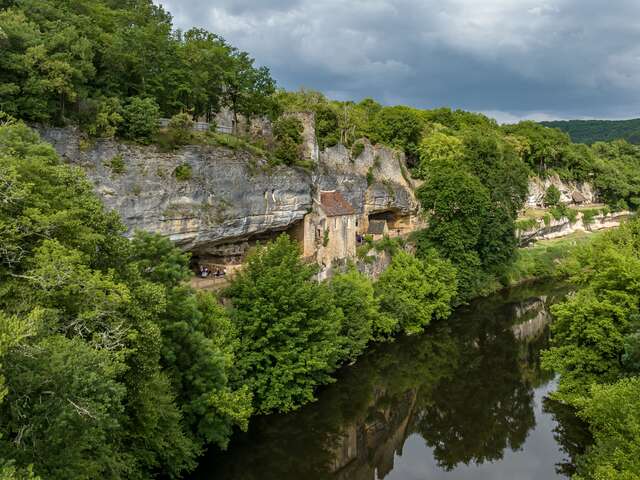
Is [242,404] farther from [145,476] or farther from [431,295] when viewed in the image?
[431,295]

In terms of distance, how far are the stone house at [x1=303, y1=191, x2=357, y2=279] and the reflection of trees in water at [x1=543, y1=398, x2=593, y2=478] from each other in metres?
15.0

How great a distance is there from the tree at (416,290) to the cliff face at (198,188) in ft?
24.1

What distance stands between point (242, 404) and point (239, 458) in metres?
2.89

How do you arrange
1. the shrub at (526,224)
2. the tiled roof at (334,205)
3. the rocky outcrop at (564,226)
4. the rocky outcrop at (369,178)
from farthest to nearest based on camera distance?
the rocky outcrop at (564,226) < the shrub at (526,224) < the rocky outcrop at (369,178) < the tiled roof at (334,205)

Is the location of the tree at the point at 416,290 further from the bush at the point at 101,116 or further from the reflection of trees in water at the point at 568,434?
the bush at the point at 101,116

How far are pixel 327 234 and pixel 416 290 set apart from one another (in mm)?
7268

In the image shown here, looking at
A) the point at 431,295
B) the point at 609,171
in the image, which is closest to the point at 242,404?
the point at 431,295

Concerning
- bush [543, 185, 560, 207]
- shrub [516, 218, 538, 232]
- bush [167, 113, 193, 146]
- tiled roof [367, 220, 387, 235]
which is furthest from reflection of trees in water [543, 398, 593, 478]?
bush [543, 185, 560, 207]

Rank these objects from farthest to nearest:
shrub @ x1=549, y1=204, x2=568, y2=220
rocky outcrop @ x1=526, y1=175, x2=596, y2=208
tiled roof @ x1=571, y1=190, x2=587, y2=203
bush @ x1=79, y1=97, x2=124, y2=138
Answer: tiled roof @ x1=571, y1=190, x2=587, y2=203, rocky outcrop @ x1=526, y1=175, x2=596, y2=208, shrub @ x1=549, y1=204, x2=568, y2=220, bush @ x1=79, y1=97, x2=124, y2=138

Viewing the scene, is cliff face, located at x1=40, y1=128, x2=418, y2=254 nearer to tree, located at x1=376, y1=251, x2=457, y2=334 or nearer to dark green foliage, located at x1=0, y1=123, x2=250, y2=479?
dark green foliage, located at x1=0, y1=123, x2=250, y2=479

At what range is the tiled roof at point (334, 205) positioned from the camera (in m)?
33.8

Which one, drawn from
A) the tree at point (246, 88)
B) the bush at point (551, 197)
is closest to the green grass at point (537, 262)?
the bush at point (551, 197)

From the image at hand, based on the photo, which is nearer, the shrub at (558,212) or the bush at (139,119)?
the bush at (139,119)

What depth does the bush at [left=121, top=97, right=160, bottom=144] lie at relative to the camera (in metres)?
23.3
